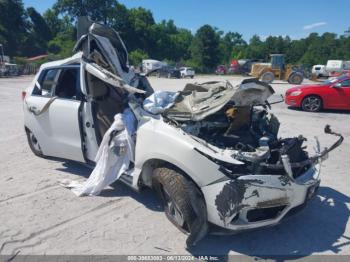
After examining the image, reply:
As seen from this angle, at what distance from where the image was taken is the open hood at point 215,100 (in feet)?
11.3

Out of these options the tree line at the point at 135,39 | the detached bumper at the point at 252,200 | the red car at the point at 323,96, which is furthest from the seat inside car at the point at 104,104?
the tree line at the point at 135,39

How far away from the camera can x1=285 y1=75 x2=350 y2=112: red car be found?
10914mm

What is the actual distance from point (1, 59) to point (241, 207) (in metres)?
49.8

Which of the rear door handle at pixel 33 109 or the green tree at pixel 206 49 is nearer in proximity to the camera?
the rear door handle at pixel 33 109

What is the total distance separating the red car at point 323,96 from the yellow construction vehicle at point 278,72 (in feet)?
47.2

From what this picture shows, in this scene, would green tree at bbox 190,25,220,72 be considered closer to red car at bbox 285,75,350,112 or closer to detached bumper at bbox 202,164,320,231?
red car at bbox 285,75,350,112

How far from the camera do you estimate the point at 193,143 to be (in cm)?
314

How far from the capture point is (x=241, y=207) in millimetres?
2955

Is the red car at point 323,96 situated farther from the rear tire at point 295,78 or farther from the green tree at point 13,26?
the green tree at point 13,26

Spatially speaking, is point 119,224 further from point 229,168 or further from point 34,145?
point 34,145

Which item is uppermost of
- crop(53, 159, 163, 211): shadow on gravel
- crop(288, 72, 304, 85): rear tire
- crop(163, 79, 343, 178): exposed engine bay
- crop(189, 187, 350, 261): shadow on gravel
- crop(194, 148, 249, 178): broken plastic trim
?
crop(163, 79, 343, 178): exposed engine bay

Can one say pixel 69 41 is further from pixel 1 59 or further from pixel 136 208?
pixel 136 208

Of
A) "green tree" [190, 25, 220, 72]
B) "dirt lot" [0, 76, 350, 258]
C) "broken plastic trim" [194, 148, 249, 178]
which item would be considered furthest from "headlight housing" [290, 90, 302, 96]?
"green tree" [190, 25, 220, 72]

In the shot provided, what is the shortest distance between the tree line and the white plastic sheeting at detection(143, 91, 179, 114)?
5809 centimetres
